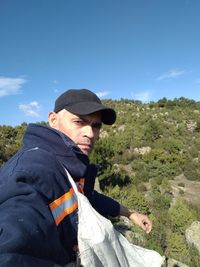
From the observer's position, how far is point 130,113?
46344mm

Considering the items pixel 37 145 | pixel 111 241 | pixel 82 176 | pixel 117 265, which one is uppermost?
pixel 37 145

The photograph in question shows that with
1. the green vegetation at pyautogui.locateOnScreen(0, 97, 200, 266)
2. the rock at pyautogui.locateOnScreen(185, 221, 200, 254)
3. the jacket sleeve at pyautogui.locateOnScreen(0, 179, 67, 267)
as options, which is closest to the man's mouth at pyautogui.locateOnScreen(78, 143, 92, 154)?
the jacket sleeve at pyautogui.locateOnScreen(0, 179, 67, 267)

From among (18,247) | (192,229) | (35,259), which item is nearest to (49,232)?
(35,259)

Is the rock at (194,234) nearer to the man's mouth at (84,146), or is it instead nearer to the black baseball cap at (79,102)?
the man's mouth at (84,146)

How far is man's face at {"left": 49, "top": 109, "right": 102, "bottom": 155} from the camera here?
2127 mm

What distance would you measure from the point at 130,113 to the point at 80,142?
4450 centimetres

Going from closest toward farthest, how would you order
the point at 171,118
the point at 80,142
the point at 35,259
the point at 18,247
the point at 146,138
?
the point at 18,247, the point at 35,259, the point at 80,142, the point at 146,138, the point at 171,118

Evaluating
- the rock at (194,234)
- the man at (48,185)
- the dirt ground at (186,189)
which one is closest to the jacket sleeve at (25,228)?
the man at (48,185)

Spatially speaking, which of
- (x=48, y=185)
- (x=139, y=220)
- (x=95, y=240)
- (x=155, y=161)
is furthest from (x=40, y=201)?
(x=155, y=161)

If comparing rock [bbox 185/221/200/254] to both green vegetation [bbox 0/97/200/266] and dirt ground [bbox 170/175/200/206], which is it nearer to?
green vegetation [bbox 0/97/200/266]

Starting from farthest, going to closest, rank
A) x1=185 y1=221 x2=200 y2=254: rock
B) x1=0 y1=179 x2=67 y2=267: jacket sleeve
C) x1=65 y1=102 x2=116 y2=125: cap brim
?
x1=185 y1=221 x2=200 y2=254: rock
x1=65 y1=102 x2=116 y2=125: cap brim
x1=0 y1=179 x2=67 y2=267: jacket sleeve

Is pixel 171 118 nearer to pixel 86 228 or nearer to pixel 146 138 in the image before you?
pixel 146 138

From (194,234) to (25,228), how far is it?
12.2 meters

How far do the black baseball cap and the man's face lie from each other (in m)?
0.04
